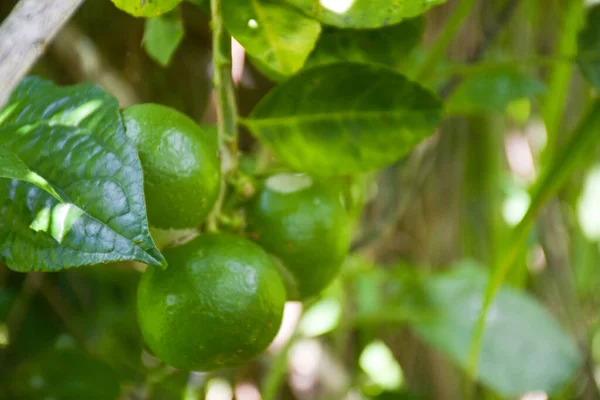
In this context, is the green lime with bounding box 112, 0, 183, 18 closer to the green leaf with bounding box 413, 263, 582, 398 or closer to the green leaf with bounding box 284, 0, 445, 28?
the green leaf with bounding box 284, 0, 445, 28

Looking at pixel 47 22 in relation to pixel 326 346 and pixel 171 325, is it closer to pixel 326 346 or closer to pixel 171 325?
pixel 171 325

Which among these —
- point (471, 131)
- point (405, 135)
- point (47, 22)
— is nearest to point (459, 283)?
point (471, 131)

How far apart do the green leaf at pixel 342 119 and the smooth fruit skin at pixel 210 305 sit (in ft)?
0.35

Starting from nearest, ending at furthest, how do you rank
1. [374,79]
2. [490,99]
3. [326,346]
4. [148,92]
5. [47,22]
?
1. [47,22]
2. [374,79]
3. [490,99]
4. [148,92]
5. [326,346]

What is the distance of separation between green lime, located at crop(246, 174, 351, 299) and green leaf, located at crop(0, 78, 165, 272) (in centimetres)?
14

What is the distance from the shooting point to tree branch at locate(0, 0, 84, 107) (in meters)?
0.28

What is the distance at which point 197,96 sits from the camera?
3.14 ft

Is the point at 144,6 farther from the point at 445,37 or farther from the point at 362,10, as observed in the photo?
the point at 445,37

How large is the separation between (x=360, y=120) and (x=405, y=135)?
3cm

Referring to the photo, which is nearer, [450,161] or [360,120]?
[360,120]

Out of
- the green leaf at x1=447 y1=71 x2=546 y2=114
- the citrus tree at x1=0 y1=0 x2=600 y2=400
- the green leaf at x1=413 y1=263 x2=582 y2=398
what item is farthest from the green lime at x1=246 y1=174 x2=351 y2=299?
the green leaf at x1=413 y1=263 x2=582 y2=398

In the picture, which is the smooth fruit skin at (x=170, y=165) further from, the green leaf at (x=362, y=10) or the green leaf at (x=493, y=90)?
the green leaf at (x=493, y=90)

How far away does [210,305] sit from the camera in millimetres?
336

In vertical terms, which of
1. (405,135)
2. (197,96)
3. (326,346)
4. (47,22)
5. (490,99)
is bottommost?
(326,346)
